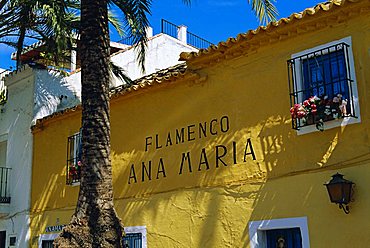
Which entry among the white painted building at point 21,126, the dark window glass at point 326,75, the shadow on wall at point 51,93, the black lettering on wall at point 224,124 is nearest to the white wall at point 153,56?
the white painted building at point 21,126

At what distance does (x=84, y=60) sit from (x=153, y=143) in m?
3.07

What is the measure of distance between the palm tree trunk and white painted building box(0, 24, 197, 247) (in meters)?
6.71

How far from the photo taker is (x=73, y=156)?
14047 millimetres

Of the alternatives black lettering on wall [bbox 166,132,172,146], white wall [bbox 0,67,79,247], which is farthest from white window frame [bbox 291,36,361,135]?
white wall [bbox 0,67,79,247]

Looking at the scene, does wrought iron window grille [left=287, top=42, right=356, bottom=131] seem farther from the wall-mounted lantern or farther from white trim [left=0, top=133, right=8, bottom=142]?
white trim [left=0, top=133, right=8, bottom=142]

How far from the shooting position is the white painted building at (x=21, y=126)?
15.2m

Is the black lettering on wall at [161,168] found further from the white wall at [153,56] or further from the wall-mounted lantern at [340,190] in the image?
the white wall at [153,56]

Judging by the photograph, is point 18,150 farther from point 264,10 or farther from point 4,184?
point 264,10

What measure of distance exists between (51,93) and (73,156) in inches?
105

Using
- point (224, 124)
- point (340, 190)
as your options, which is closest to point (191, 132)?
point (224, 124)

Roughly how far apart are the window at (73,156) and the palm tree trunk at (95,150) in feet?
15.8

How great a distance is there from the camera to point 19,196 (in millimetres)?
15375

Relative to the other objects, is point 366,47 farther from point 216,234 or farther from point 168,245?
point 168,245

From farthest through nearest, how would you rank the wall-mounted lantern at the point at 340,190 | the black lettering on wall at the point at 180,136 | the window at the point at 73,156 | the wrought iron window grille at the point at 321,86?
1. the window at the point at 73,156
2. the black lettering on wall at the point at 180,136
3. the wrought iron window grille at the point at 321,86
4. the wall-mounted lantern at the point at 340,190
